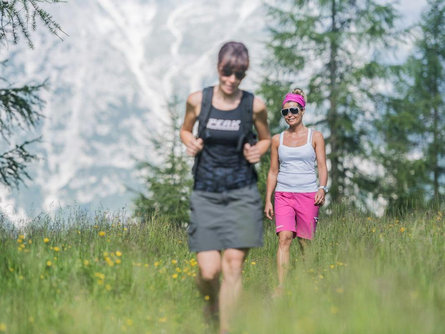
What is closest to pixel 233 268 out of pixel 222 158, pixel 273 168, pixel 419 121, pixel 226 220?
pixel 226 220

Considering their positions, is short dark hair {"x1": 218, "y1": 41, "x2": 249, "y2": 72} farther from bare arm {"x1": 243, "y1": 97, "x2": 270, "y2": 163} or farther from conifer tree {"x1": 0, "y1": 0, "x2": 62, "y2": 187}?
conifer tree {"x1": 0, "y1": 0, "x2": 62, "y2": 187}

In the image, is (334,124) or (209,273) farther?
(334,124)

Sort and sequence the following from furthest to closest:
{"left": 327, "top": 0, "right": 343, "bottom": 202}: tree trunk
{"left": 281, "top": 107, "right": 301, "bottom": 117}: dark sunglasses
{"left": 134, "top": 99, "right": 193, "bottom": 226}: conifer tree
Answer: {"left": 134, "top": 99, "right": 193, "bottom": 226}: conifer tree → {"left": 327, "top": 0, "right": 343, "bottom": 202}: tree trunk → {"left": 281, "top": 107, "right": 301, "bottom": 117}: dark sunglasses

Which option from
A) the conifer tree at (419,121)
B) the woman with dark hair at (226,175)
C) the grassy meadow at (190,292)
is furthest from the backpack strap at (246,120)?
the conifer tree at (419,121)

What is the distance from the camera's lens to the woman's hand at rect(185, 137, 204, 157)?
14.0 feet

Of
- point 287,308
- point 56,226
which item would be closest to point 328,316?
point 287,308

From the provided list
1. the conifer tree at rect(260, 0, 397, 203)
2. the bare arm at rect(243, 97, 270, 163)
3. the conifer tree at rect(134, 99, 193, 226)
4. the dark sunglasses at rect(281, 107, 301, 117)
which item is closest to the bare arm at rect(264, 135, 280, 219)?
the dark sunglasses at rect(281, 107, 301, 117)

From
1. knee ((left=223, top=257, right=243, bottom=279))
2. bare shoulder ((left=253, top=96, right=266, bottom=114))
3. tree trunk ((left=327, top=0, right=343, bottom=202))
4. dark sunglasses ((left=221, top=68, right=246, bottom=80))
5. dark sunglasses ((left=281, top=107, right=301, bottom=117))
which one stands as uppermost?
tree trunk ((left=327, top=0, right=343, bottom=202))

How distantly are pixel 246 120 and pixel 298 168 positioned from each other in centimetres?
203

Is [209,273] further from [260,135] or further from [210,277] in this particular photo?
[260,135]

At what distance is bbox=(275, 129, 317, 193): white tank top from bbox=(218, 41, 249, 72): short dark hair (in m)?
2.12

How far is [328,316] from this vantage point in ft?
12.5

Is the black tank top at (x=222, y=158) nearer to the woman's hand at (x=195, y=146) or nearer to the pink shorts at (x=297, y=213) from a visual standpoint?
the woman's hand at (x=195, y=146)

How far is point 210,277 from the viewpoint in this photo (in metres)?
4.41
